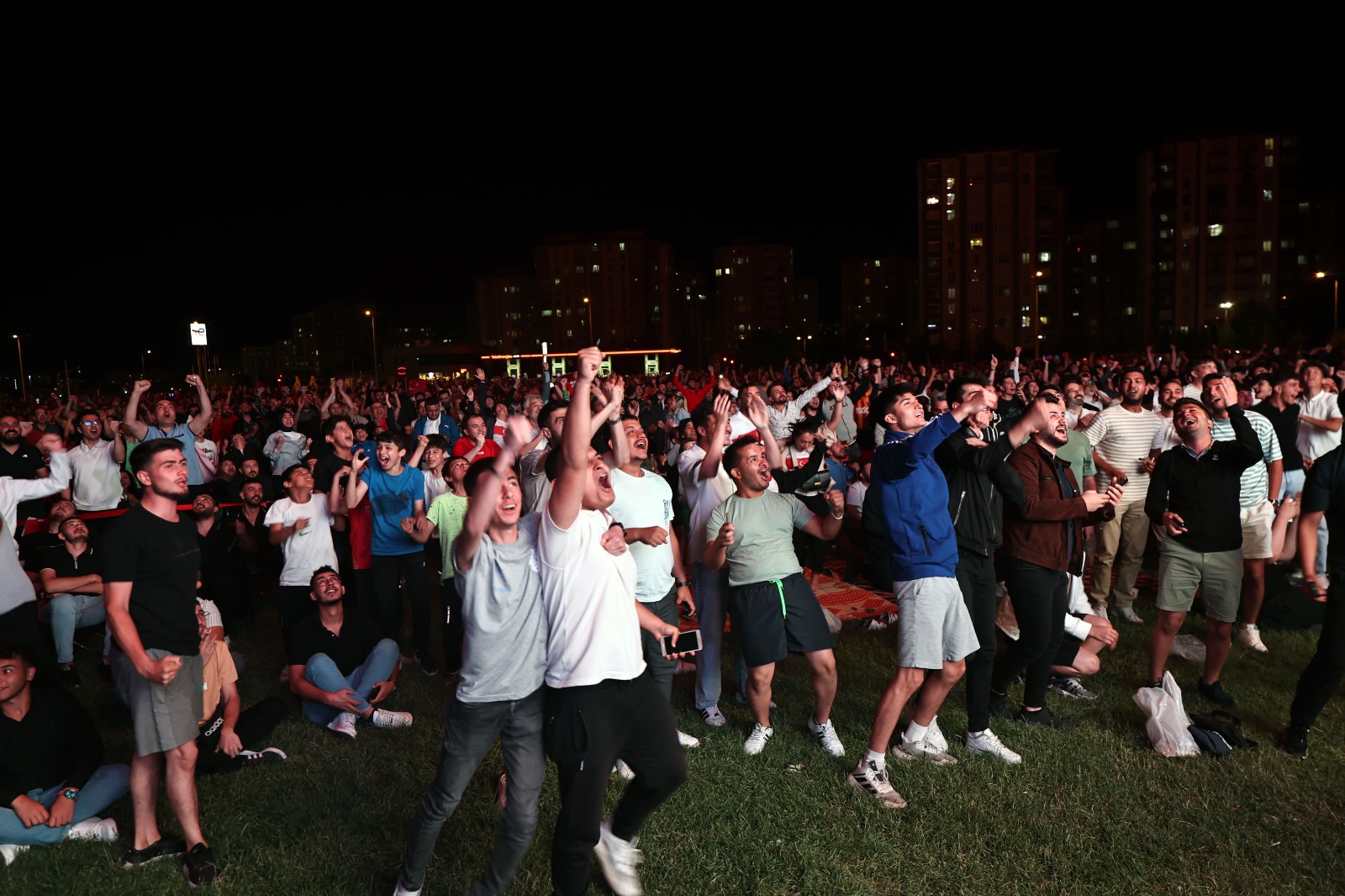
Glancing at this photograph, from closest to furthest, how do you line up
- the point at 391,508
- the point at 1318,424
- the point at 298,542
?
1. the point at 298,542
2. the point at 391,508
3. the point at 1318,424

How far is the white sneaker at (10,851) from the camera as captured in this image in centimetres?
403

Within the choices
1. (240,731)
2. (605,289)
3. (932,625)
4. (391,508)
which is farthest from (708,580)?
(605,289)

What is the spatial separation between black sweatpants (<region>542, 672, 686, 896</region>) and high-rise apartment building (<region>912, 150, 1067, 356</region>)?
9565 cm

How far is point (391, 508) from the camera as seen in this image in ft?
21.7

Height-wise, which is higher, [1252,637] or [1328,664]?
[1328,664]

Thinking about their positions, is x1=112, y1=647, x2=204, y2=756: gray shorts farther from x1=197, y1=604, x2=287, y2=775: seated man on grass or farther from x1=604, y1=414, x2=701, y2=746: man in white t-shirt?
x1=604, y1=414, x2=701, y2=746: man in white t-shirt

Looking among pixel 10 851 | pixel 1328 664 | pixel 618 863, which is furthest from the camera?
pixel 1328 664

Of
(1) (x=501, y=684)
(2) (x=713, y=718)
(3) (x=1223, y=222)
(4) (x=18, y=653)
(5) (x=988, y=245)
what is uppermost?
(3) (x=1223, y=222)

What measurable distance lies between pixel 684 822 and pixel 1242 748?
3.12 m

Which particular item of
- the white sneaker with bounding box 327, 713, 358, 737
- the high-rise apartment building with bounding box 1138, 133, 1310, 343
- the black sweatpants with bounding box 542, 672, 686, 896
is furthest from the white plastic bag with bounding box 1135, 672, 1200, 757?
the high-rise apartment building with bounding box 1138, 133, 1310, 343

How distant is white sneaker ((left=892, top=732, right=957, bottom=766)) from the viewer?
471cm

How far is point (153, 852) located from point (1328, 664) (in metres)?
5.98

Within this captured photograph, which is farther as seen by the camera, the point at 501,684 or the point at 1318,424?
the point at 1318,424

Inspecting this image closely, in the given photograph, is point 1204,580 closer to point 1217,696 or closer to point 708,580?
point 1217,696
